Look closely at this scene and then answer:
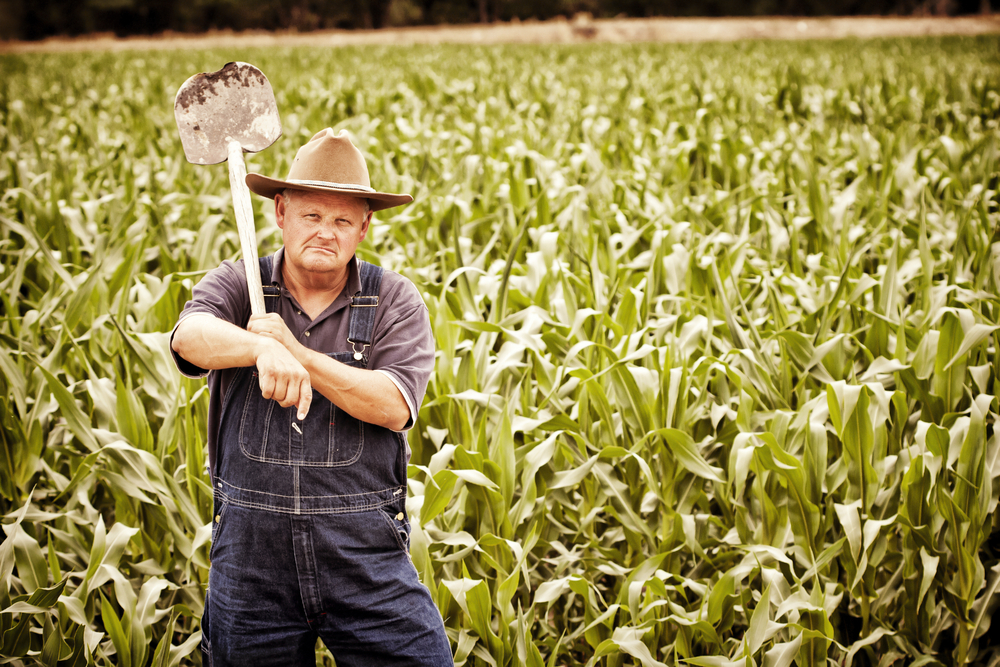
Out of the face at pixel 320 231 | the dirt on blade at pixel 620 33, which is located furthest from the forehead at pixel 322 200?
the dirt on blade at pixel 620 33

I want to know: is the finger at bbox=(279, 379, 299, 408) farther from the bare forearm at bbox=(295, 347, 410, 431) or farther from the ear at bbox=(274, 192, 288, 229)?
the ear at bbox=(274, 192, 288, 229)

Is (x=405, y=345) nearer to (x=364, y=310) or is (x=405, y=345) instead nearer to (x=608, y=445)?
(x=364, y=310)

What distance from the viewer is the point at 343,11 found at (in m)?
44.6

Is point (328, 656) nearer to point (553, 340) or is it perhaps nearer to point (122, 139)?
point (553, 340)

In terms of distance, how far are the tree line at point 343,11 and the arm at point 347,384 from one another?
45624 mm

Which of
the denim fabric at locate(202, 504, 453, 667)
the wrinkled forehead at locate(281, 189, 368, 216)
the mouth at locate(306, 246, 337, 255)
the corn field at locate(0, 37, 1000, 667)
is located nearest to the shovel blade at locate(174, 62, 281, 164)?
the wrinkled forehead at locate(281, 189, 368, 216)

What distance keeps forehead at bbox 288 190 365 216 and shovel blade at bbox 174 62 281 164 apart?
12cm

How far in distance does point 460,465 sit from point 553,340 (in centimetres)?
79

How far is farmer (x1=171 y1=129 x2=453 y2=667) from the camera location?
1.28 meters

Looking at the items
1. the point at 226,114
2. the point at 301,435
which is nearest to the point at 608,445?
the point at 301,435

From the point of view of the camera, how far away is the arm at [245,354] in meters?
1.09

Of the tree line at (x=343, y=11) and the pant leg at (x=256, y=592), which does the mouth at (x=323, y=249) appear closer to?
the pant leg at (x=256, y=592)

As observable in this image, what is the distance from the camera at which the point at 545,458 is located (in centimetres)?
209

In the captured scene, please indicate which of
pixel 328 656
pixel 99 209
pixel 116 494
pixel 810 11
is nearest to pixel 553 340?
pixel 328 656
